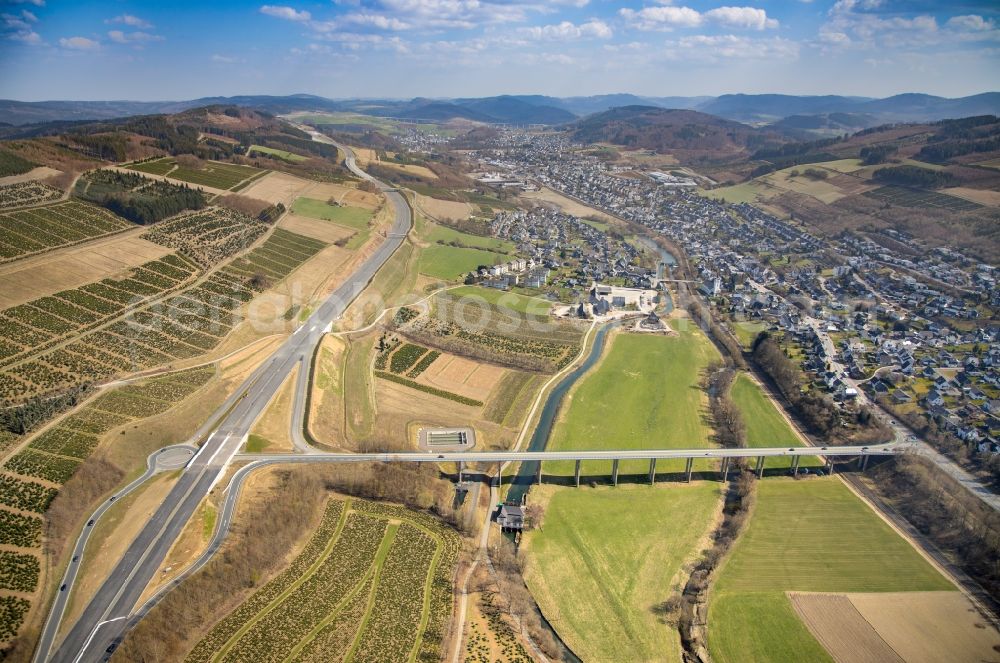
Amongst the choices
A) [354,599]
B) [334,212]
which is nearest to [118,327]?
[354,599]

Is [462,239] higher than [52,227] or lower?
lower

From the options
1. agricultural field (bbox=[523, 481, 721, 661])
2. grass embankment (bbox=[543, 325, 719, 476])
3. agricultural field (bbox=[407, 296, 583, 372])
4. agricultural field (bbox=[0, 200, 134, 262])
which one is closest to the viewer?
agricultural field (bbox=[523, 481, 721, 661])

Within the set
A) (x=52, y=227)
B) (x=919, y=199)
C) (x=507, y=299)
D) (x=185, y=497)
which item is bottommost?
(x=185, y=497)

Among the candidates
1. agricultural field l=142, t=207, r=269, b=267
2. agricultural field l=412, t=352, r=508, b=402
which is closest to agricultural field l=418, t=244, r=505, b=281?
agricultural field l=142, t=207, r=269, b=267

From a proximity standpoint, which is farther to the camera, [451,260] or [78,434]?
[451,260]

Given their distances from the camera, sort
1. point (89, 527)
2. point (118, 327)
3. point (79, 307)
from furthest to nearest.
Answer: point (79, 307) → point (118, 327) → point (89, 527)

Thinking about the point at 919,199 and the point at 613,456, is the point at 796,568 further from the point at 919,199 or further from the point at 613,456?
the point at 919,199

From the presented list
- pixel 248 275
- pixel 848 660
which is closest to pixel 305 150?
pixel 248 275

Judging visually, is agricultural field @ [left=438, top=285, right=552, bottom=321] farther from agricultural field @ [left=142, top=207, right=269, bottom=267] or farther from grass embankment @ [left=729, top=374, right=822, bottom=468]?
agricultural field @ [left=142, top=207, right=269, bottom=267]
